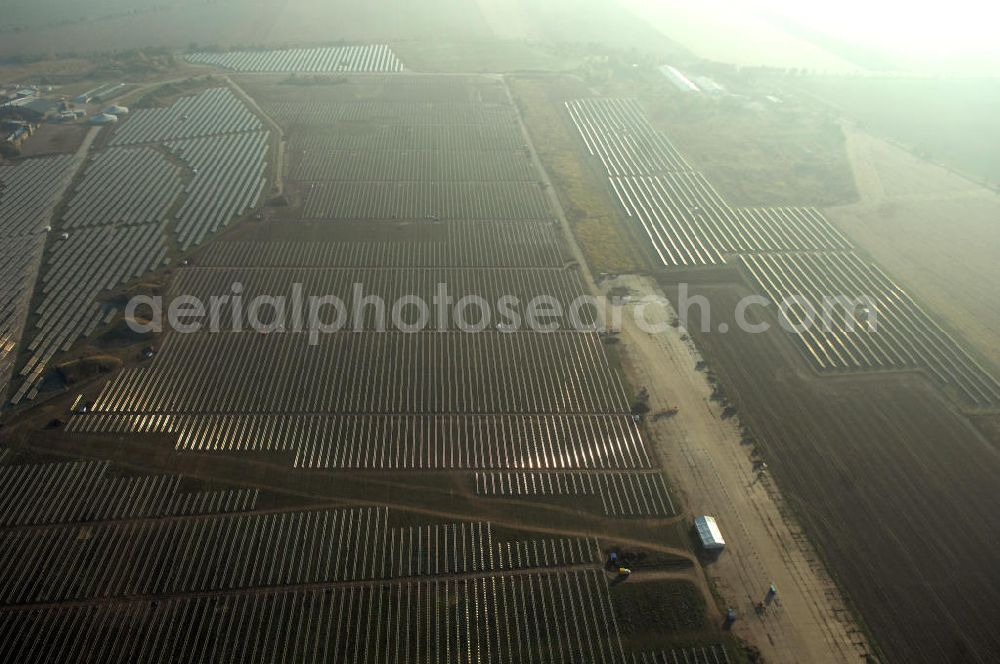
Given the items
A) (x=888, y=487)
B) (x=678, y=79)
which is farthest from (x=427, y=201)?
(x=678, y=79)

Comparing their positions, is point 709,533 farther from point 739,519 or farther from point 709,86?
point 709,86

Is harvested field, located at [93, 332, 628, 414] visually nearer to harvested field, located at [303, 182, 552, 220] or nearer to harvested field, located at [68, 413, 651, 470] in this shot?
harvested field, located at [68, 413, 651, 470]

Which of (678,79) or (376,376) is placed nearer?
(376,376)

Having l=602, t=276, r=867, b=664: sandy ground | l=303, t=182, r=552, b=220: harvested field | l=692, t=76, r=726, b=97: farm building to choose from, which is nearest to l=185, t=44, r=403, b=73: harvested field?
l=303, t=182, r=552, b=220: harvested field

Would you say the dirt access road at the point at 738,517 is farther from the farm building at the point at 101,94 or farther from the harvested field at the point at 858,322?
the farm building at the point at 101,94

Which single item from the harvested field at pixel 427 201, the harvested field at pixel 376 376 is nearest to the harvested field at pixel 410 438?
the harvested field at pixel 376 376

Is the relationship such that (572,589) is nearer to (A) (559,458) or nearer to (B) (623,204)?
(A) (559,458)
